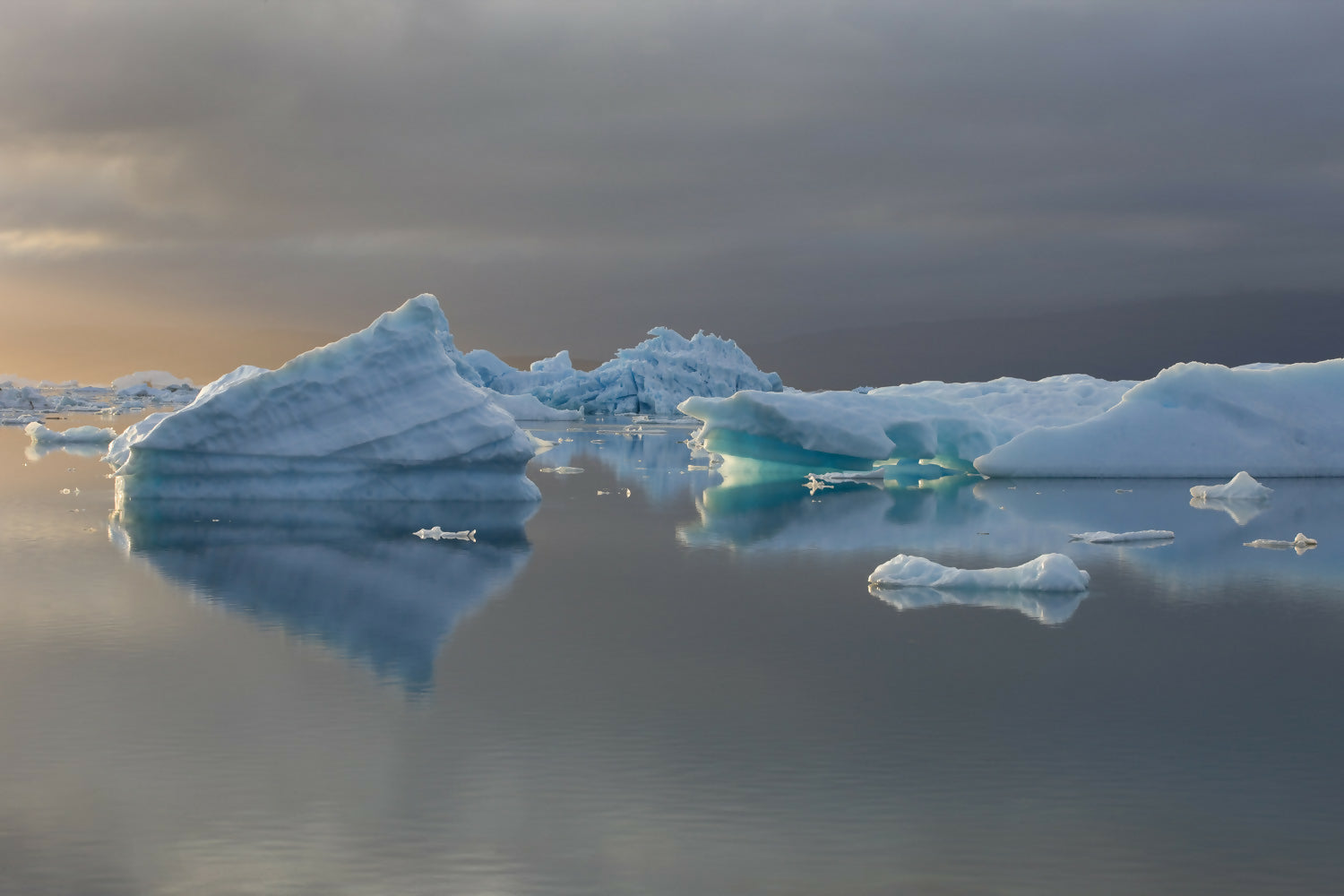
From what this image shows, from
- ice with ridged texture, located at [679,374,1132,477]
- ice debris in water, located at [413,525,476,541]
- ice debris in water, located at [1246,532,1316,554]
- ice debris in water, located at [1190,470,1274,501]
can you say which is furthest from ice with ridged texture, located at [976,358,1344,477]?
ice debris in water, located at [413,525,476,541]

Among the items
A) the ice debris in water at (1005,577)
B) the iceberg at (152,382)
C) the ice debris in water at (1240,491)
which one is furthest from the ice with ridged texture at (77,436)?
the iceberg at (152,382)

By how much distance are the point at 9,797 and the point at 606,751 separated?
2.50m

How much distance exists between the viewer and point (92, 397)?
8806cm

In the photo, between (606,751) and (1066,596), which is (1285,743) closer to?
(606,751)

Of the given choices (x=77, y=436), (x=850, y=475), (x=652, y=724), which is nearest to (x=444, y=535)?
(x=652, y=724)

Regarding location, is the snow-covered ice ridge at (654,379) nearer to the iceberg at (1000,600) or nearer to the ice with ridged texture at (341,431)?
the ice with ridged texture at (341,431)

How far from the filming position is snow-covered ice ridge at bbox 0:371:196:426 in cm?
5897

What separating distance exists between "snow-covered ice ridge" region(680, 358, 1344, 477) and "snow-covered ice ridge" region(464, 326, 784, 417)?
3498 cm

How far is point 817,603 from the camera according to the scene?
9992mm

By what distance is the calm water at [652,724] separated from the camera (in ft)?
15.0

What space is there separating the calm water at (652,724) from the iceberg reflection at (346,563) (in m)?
0.06

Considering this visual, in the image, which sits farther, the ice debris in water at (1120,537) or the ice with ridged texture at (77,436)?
the ice with ridged texture at (77,436)

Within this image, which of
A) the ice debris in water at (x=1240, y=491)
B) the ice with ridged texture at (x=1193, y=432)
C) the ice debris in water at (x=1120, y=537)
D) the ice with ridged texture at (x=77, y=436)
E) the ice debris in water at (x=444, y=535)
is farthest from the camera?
the ice with ridged texture at (x=77, y=436)

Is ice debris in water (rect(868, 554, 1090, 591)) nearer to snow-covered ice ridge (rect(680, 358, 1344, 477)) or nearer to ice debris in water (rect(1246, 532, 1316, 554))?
ice debris in water (rect(1246, 532, 1316, 554))
